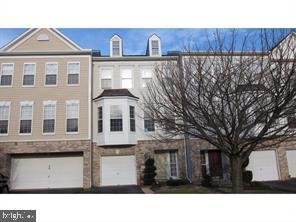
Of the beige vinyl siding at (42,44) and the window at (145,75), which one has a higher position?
the beige vinyl siding at (42,44)

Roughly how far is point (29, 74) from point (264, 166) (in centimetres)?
1678

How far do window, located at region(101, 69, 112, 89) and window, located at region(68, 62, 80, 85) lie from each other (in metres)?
1.65

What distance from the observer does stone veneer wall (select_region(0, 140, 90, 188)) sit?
659 inches

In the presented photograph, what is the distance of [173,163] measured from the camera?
60.6 ft

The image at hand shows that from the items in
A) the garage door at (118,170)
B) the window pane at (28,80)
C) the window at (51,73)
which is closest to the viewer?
the garage door at (118,170)

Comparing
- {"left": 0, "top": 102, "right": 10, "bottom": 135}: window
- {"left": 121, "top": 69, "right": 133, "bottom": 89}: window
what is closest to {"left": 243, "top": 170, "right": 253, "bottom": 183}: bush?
{"left": 121, "top": 69, "right": 133, "bottom": 89}: window

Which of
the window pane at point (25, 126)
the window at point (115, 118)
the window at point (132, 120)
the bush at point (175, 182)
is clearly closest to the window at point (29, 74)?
the window pane at point (25, 126)

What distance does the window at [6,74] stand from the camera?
17.6 meters

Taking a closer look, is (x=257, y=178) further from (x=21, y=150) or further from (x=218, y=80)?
(x=21, y=150)

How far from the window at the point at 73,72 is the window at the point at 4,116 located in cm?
413

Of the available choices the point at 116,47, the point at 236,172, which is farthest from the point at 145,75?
the point at 236,172

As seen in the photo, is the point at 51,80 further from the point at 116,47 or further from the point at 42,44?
the point at 116,47

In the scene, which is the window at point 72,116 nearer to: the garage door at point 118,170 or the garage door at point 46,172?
the garage door at point 46,172
